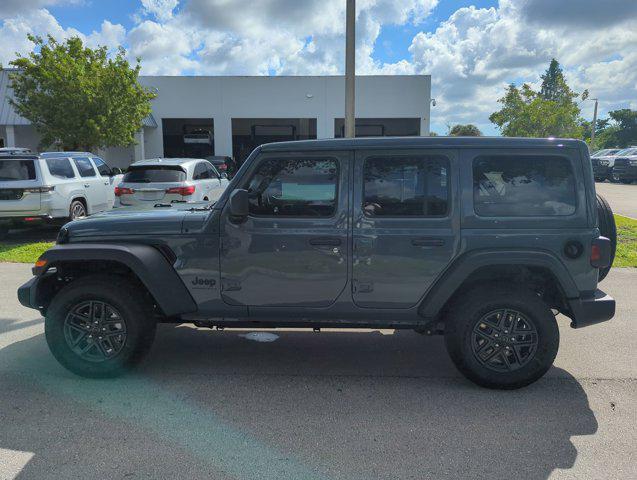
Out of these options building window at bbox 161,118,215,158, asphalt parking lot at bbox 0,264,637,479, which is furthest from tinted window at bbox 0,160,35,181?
building window at bbox 161,118,215,158

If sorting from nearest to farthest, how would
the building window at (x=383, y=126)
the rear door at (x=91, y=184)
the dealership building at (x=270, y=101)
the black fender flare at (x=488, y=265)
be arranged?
the black fender flare at (x=488, y=265) < the rear door at (x=91, y=184) < the dealership building at (x=270, y=101) < the building window at (x=383, y=126)

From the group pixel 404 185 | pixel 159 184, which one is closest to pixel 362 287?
pixel 404 185

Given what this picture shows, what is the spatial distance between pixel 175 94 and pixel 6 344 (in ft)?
86.7

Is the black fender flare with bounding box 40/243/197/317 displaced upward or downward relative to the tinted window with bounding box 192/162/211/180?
downward

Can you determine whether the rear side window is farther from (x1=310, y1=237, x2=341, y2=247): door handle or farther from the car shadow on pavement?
the car shadow on pavement

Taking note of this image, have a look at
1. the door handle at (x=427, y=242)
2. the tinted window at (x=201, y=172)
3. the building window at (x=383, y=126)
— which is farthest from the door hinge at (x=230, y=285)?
the building window at (x=383, y=126)

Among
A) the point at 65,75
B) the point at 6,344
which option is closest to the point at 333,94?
the point at 65,75

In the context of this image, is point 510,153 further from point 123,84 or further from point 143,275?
point 123,84

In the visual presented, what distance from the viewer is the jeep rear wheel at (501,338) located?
3.74 meters

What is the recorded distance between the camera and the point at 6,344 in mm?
4734

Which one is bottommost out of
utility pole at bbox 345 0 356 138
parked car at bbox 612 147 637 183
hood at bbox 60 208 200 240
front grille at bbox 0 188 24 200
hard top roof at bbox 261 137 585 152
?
hood at bbox 60 208 200 240

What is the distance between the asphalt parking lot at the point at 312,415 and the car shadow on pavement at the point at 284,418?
0.4 inches

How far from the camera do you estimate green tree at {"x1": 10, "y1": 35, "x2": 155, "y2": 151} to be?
17812mm

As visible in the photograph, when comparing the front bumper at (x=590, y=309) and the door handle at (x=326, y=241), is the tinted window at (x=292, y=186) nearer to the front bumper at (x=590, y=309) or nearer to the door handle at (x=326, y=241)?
A: the door handle at (x=326, y=241)
